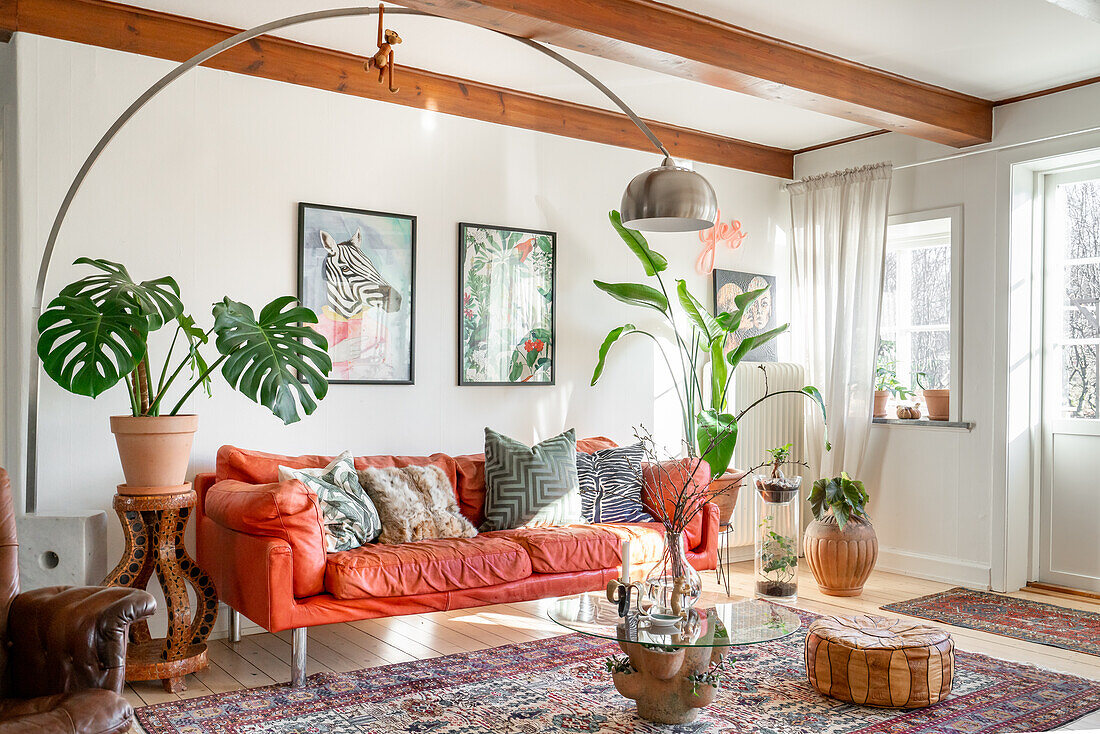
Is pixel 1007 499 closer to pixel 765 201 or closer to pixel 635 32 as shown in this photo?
pixel 765 201

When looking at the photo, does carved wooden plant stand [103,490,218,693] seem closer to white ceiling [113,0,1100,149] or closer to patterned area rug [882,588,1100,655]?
white ceiling [113,0,1100,149]

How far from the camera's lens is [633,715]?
3080mm

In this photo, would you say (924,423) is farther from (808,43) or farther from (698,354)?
(808,43)

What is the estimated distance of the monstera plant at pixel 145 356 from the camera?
3.18m

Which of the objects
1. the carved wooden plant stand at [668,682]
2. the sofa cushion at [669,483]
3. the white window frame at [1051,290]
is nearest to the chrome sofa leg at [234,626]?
the carved wooden plant stand at [668,682]

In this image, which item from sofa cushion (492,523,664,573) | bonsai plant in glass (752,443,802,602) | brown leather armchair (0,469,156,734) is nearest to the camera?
brown leather armchair (0,469,156,734)

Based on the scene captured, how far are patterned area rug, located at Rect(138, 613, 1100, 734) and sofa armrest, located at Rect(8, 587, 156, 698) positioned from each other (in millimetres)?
752

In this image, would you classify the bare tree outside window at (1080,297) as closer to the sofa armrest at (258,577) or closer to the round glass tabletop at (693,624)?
the round glass tabletop at (693,624)

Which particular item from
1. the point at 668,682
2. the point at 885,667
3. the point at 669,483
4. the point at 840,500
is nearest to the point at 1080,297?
Result: the point at 840,500

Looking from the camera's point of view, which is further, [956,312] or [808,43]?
[956,312]

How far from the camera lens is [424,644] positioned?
158 inches

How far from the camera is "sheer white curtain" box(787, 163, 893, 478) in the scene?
5.53m

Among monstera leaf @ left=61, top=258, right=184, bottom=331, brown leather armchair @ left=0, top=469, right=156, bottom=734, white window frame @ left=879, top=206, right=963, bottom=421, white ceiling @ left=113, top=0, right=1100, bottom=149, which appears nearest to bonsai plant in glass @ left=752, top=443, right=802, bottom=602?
white window frame @ left=879, top=206, right=963, bottom=421

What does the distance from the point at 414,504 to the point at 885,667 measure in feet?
6.55
